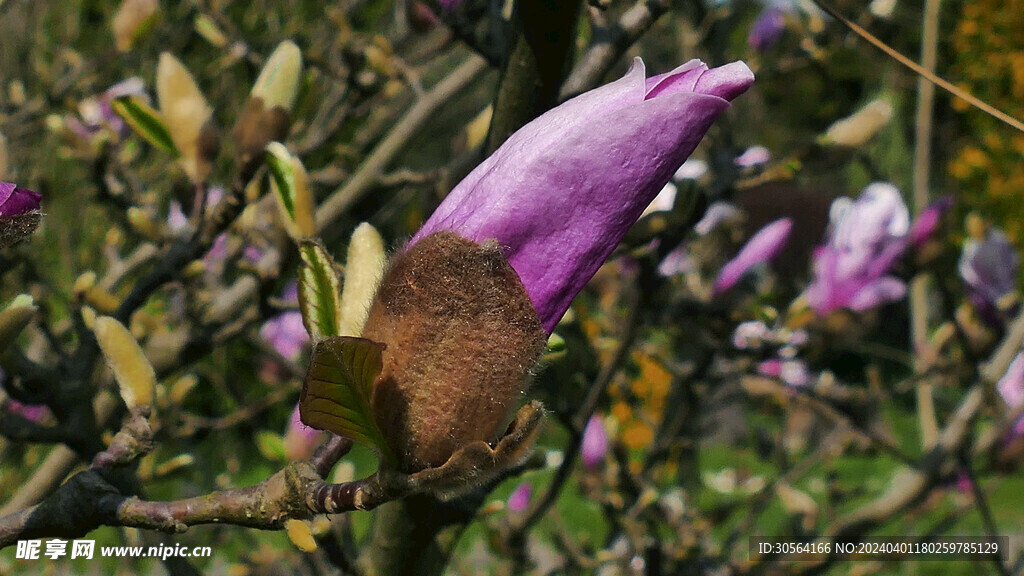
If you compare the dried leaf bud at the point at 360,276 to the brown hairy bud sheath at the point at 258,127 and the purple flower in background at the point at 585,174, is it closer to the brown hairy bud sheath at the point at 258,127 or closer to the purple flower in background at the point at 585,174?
the purple flower in background at the point at 585,174

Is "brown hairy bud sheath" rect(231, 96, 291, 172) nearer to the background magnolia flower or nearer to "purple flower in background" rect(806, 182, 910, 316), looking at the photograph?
the background magnolia flower

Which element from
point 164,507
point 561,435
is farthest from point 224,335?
point 561,435

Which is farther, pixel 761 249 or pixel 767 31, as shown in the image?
pixel 767 31

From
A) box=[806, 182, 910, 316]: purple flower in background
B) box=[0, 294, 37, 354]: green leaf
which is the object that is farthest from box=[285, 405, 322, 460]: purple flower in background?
box=[806, 182, 910, 316]: purple flower in background

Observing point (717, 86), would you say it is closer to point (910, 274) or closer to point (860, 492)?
point (910, 274)

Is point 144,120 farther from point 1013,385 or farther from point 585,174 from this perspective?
point 1013,385

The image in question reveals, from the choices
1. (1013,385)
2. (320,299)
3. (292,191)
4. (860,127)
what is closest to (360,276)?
(320,299)
